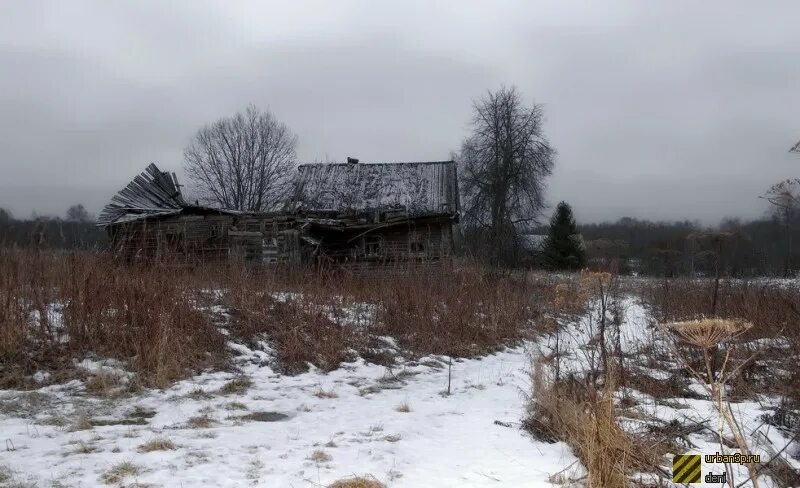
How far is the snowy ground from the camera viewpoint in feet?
12.1

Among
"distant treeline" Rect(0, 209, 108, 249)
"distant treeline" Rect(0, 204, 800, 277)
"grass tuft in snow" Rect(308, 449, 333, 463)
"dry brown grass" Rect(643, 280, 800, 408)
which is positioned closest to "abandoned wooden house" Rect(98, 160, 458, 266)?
"distant treeline" Rect(0, 204, 800, 277)

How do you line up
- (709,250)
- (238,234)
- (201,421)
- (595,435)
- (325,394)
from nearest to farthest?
(595,435) < (201,421) < (325,394) < (709,250) < (238,234)

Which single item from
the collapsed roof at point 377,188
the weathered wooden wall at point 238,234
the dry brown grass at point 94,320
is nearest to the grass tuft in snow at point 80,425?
the dry brown grass at point 94,320

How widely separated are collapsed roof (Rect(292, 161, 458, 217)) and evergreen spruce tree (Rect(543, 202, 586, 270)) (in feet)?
67.3

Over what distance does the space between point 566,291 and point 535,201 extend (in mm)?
25170

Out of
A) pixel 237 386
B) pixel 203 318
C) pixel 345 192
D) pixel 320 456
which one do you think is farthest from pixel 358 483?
pixel 345 192

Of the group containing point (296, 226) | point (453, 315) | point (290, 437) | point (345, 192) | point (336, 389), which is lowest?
point (336, 389)

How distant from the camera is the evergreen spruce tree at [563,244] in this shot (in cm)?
4131

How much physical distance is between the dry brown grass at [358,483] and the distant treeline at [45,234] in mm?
6387

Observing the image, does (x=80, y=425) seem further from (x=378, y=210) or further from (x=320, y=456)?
(x=378, y=210)

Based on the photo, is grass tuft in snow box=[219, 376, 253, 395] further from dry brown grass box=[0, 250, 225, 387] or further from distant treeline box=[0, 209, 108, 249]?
distant treeline box=[0, 209, 108, 249]

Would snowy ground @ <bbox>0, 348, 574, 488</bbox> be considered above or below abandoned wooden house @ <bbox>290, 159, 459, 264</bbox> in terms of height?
below

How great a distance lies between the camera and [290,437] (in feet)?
15.2

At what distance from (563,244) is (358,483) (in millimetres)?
40410
